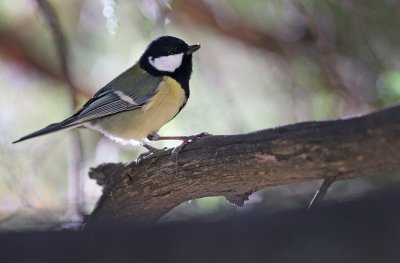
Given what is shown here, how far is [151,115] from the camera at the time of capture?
321 cm

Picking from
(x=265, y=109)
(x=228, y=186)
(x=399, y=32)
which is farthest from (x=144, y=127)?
(x=399, y=32)

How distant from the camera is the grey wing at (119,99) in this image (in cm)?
323

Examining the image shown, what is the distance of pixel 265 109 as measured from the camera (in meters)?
4.52

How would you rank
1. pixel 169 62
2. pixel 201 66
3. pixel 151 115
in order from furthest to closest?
1. pixel 201 66
2. pixel 169 62
3. pixel 151 115

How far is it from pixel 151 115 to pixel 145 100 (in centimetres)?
8

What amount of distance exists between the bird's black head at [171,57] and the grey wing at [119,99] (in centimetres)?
6

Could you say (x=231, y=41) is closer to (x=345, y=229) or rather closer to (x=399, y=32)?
(x=399, y=32)

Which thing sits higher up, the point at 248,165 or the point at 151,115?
the point at 151,115

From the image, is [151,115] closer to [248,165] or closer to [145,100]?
[145,100]

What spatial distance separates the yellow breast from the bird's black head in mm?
106

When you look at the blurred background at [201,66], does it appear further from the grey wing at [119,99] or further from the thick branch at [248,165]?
the thick branch at [248,165]

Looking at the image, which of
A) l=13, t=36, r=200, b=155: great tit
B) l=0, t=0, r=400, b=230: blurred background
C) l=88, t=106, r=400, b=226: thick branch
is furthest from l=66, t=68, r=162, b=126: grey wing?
l=0, t=0, r=400, b=230: blurred background

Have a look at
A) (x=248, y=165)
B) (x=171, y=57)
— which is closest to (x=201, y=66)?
(x=171, y=57)

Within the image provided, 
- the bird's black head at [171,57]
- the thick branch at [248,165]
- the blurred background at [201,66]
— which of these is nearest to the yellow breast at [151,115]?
the bird's black head at [171,57]
